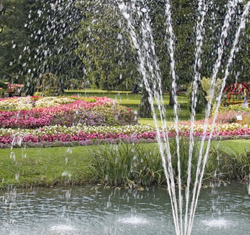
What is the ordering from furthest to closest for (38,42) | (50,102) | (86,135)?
(38,42) → (50,102) → (86,135)

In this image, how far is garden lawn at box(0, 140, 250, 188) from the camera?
26.7 feet

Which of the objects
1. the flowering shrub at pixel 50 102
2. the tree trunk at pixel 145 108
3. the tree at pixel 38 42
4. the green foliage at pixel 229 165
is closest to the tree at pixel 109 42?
the tree trunk at pixel 145 108

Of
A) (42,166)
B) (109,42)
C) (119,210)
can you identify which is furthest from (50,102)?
(119,210)

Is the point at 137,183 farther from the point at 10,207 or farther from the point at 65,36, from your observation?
the point at 65,36

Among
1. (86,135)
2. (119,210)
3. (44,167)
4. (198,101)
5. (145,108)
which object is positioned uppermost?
(198,101)

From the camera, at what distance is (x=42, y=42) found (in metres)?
39.0

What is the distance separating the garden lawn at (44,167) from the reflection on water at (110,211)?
380mm

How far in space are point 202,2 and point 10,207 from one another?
1644 centimetres

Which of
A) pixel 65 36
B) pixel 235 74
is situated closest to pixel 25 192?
pixel 235 74

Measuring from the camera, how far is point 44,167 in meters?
8.80

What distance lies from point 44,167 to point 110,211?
2724mm

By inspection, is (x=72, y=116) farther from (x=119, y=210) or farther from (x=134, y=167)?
(x=119, y=210)

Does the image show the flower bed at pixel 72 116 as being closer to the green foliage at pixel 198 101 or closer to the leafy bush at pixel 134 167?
the green foliage at pixel 198 101

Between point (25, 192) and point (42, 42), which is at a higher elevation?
point (42, 42)
